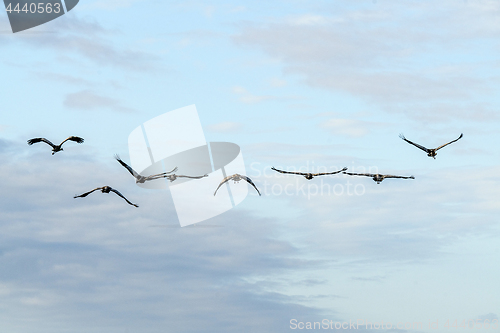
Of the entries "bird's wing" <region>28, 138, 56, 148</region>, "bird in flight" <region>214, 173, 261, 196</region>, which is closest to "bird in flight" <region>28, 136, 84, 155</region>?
"bird's wing" <region>28, 138, 56, 148</region>

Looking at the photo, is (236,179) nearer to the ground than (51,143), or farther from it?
nearer to the ground

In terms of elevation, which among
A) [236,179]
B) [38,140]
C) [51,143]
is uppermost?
[38,140]

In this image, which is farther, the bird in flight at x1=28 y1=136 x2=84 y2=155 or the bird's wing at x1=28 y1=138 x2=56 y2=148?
the bird in flight at x1=28 y1=136 x2=84 y2=155

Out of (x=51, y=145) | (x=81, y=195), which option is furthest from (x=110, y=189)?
(x=51, y=145)

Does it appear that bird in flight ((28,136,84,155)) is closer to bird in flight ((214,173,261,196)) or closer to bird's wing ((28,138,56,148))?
bird's wing ((28,138,56,148))

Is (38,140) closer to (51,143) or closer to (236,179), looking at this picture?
(51,143)

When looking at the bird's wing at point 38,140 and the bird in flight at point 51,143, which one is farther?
the bird in flight at point 51,143

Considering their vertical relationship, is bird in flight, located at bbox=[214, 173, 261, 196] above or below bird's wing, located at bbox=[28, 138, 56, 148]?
below

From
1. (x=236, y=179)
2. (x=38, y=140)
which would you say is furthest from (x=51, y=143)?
(x=236, y=179)

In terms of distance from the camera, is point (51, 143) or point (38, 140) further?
point (51, 143)

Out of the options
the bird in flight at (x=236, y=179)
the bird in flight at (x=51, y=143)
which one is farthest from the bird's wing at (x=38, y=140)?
the bird in flight at (x=236, y=179)

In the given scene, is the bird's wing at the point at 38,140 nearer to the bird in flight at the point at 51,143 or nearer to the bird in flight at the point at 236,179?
the bird in flight at the point at 51,143

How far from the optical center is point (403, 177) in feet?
465

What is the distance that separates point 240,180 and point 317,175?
16473 mm
